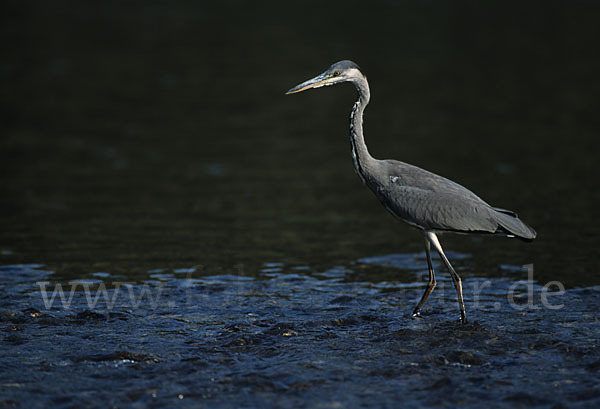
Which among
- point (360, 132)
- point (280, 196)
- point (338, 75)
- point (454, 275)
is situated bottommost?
point (454, 275)

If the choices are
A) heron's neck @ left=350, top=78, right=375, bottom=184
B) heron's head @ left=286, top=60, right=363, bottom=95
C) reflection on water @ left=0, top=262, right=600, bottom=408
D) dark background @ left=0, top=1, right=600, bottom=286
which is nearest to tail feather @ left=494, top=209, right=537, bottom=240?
reflection on water @ left=0, top=262, right=600, bottom=408

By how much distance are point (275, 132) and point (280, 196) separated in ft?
16.0

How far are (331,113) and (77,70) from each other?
961 cm

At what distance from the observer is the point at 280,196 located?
53.8 ft

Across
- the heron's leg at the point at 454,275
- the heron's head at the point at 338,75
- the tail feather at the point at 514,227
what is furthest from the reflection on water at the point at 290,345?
the heron's head at the point at 338,75

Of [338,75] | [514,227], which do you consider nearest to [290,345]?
[514,227]

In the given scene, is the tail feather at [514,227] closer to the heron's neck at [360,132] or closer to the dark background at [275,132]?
the heron's neck at [360,132]

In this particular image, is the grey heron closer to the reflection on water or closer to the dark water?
the reflection on water

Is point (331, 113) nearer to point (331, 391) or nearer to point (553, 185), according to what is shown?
point (553, 185)

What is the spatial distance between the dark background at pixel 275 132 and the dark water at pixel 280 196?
8cm

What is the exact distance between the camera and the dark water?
855 cm

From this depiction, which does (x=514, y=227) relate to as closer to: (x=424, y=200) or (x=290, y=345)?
(x=424, y=200)

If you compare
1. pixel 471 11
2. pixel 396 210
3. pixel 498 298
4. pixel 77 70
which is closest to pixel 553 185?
pixel 498 298

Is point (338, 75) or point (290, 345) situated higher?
point (338, 75)
